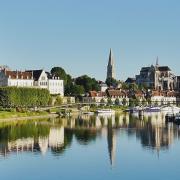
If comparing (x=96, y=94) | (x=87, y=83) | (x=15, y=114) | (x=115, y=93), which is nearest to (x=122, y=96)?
(x=115, y=93)

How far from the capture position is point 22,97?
81.6 metres

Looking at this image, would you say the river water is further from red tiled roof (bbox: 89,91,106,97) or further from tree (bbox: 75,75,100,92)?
tree (bbox: 75,75,100,92)

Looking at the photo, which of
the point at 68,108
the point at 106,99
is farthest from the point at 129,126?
the point at 106,99

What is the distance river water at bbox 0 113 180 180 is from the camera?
33438mm

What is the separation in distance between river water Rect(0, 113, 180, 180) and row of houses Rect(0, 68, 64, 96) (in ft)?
126

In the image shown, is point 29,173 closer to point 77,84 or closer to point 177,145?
point 177,145

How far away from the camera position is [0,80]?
98875 millimetres

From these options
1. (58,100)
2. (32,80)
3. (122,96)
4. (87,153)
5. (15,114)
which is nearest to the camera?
(87,153)

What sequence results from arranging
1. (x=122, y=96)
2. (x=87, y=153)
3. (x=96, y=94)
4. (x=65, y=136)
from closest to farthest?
1. (x=87, y=153)
2. (x=65, y=136)
3. (x=96, y=94)
4. (x=122, y=96)

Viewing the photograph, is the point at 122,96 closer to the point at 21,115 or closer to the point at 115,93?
the point at 115,93

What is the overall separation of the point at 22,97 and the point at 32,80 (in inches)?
799

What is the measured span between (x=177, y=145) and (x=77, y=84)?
7917 centimetres

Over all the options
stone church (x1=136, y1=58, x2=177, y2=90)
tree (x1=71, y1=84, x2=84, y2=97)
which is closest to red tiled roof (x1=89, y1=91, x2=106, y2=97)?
tree (x1=71, y1=84, x2=84, y2=97)

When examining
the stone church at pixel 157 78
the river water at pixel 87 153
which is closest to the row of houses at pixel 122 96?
the stone church at pixel 157 78
